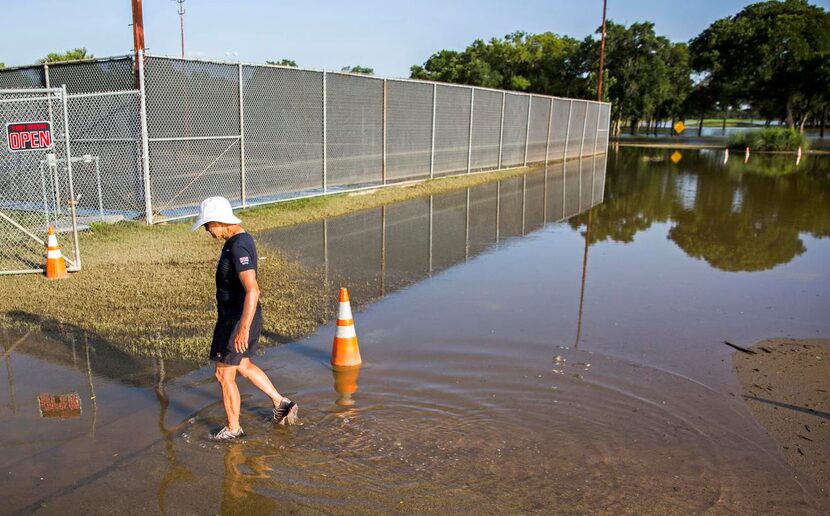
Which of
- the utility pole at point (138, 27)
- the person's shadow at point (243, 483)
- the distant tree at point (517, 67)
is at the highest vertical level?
the distant tree at point (517, 67)

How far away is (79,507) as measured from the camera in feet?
11.3

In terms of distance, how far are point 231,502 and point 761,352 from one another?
484 cm

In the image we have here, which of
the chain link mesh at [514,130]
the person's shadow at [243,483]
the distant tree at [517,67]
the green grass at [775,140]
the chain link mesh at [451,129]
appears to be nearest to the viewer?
the person's shadow at [243,483]

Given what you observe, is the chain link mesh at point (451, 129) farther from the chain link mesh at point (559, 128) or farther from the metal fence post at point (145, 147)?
the metal fence post at point (145, 147)

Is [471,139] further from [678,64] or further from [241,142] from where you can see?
[678,64]

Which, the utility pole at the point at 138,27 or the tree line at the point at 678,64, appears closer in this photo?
the utility pole at the point at 138,27

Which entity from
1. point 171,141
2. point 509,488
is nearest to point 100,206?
point 171,141

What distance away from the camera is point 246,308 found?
3996 millimetres

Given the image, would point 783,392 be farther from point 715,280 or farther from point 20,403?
point 20,403

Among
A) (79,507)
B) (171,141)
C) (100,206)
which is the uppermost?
(171,141)

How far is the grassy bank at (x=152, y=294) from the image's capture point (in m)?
6.11

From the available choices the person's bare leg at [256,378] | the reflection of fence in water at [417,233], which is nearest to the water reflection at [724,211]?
the reflection of fence in water at [417,233]

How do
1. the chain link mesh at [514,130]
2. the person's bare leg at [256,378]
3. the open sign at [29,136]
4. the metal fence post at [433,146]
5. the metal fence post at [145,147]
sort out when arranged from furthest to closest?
the chain link mesh at [514,130]
the metal fence post at [433,146]
the metal fence post at [145,147]
the open sign at [29,136]
the person's bare leg at [256,378]

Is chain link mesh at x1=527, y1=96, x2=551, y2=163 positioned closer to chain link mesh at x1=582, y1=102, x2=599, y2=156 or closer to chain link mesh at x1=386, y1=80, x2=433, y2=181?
chain link mesh at x1=582, y1=102, x2=599, y2=156
